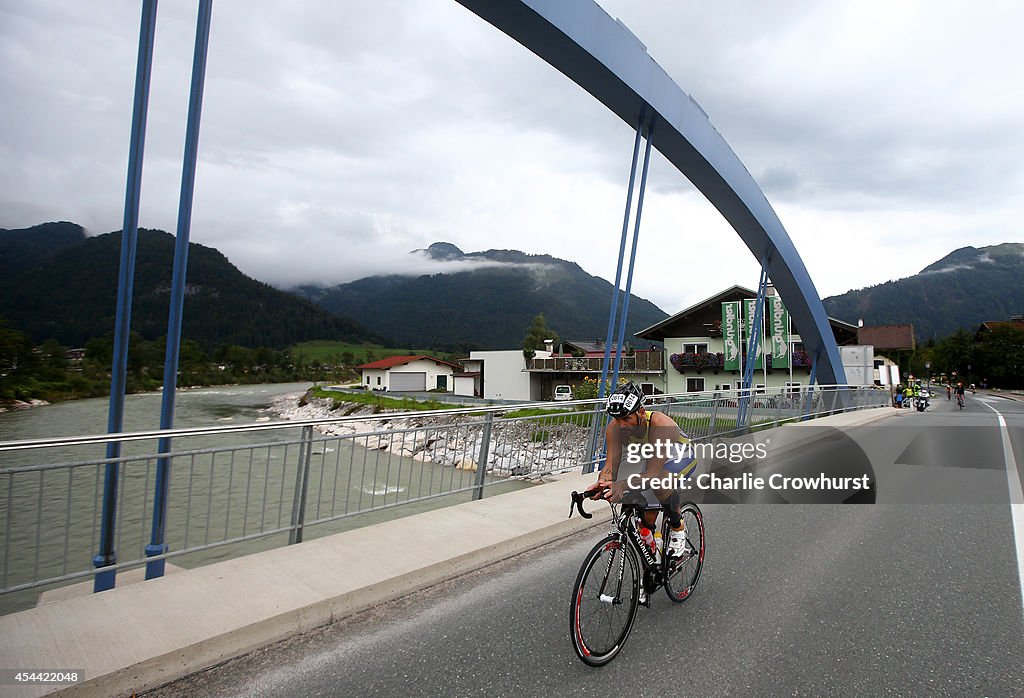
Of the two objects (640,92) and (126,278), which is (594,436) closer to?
(640,92)

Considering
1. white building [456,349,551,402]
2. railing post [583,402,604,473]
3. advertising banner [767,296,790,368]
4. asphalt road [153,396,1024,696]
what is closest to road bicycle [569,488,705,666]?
asphalt road [153,396,1024,696]

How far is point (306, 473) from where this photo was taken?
16.9 feet

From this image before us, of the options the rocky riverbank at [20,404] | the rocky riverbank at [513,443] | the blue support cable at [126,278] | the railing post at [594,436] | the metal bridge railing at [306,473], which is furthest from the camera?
the rocky riverbank at [20,404]

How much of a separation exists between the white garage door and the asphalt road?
241 feet

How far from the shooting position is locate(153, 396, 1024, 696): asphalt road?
9.64 ft

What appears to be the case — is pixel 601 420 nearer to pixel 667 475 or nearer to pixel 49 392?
pixel 667 475

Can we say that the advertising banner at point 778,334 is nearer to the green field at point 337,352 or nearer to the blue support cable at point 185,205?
the blue support cable at point 185,205

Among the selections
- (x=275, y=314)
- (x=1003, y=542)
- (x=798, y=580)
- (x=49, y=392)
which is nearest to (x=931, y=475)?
(x=1003, y=542)

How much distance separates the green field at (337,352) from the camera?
11304 cm

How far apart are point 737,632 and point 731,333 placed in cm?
3324

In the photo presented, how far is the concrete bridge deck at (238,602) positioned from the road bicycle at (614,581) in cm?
164

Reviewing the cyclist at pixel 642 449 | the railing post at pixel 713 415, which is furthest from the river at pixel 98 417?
the cyclist at pixel 642 449

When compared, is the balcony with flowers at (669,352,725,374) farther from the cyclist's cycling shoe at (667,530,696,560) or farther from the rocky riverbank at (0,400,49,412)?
the rocky riverbank at (0,400,49,412)

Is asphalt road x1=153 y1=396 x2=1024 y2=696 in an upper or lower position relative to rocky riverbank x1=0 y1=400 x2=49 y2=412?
upper
